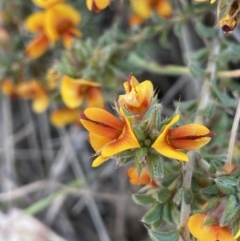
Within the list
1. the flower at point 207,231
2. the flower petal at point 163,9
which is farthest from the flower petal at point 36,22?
the flower at point 207,231

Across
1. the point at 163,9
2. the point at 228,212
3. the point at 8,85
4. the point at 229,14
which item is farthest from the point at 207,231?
the point at 8,85

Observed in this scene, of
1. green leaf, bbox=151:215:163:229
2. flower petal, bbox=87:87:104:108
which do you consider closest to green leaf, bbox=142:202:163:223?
green leaf, bbox=151:215:163:229

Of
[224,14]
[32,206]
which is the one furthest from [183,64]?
[224,14]

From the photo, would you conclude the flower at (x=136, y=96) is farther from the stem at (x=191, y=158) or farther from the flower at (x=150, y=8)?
the flower at (x=150, y=8)

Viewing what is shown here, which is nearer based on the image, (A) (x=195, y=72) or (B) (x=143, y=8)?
(A) (x=195, y=72)

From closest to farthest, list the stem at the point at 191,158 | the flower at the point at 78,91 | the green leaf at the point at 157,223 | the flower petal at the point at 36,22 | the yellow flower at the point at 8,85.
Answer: the stem at the point at 191,158 < the green leaf at the point at 157,223 < the flower at the point at 78,91 < the flower petal at the point at 36,22 < the yellow flower at the point at 8,85

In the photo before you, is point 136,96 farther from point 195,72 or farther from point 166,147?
point 195,72

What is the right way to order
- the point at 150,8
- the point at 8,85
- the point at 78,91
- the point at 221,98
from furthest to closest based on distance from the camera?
the point at 8,85 → the point at 150,8 → the point at 78,91 → the point at 221,98
